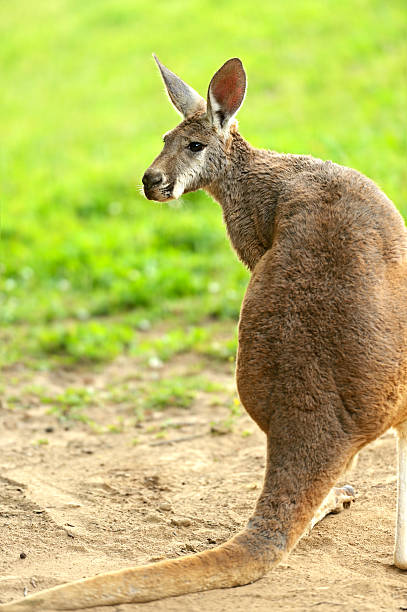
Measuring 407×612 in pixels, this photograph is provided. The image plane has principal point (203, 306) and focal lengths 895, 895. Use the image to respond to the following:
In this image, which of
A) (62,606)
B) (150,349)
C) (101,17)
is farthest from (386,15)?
(62,606)

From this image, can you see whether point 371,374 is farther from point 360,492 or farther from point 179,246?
point 179,246

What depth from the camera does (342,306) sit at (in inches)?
135

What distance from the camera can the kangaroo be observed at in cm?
327

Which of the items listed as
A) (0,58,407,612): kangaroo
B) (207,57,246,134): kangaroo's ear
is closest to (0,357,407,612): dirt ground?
(0,58,407,612): kangaroo

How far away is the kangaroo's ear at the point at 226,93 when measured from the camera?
4.11 m

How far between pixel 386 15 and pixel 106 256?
7.65 metres

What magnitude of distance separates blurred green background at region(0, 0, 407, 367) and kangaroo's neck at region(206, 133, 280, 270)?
102cm

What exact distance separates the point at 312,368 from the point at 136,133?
916 centimetres

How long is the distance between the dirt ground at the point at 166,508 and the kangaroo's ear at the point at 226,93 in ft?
6.22

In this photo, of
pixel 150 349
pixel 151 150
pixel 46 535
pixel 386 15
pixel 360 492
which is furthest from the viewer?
pixel 386 15

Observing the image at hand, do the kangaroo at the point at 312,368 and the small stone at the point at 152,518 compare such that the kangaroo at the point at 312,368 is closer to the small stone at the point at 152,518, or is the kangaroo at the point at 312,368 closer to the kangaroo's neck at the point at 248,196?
the kangaroo's neck at the point at 248,196

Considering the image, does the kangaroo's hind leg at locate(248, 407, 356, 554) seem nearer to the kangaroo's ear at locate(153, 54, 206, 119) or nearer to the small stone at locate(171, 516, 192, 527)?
the small stone at locate(171, 516, 192, 527)

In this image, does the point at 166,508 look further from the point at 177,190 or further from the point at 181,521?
the point at 177,190

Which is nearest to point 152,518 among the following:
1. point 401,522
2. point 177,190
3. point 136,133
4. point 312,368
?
point 401,522
